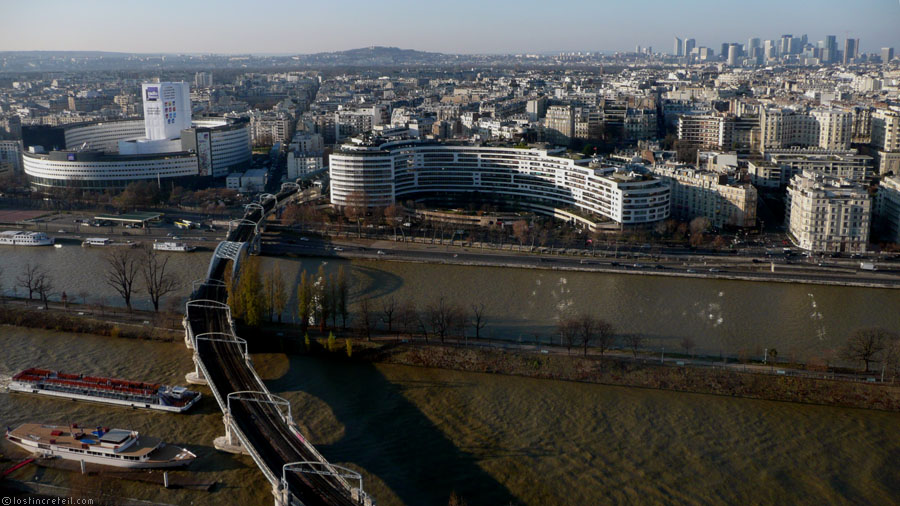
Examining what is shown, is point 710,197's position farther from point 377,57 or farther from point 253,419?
point 377,57

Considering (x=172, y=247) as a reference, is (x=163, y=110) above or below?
above

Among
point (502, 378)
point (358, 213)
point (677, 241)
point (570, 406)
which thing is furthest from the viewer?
point (358, 213)

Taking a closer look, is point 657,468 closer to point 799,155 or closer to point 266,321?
point 266,321

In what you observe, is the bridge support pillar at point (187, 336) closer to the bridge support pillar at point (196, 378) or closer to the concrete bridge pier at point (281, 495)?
the bridge support pillar at point (196, 378)

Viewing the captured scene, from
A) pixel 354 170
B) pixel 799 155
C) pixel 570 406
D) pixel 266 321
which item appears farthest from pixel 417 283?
pixel 799 155

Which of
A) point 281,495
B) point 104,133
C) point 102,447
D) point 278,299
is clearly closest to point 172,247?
point 278,299

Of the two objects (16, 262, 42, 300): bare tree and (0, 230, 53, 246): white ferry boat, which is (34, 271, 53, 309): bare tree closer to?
(16, 262, 42, 300): bare tree
